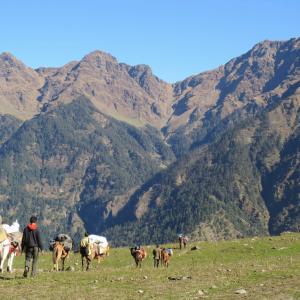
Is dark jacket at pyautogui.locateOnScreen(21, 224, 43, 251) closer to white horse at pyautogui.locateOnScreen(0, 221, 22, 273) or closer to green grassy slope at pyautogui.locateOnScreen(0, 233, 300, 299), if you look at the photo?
green grassy slope at pyautogui.locateOnScreen(0, 233, 300, 299)

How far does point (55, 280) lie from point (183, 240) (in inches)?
1437

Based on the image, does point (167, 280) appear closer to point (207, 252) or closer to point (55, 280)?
point (55, 280)

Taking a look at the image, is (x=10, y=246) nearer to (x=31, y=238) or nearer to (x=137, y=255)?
(x=31, y=238)

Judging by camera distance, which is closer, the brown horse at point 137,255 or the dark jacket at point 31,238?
the dark jacket at point 31,238

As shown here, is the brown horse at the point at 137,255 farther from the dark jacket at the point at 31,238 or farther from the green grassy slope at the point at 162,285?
the dark jacket at the point at 31,238

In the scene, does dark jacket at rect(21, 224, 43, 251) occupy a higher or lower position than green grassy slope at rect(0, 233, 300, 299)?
higher

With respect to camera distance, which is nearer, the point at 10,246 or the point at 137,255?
the point at 10,246

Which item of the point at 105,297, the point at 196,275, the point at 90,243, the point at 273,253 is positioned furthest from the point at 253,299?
the point at 273,253

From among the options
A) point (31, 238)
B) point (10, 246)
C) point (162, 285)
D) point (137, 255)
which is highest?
point (137, 255)

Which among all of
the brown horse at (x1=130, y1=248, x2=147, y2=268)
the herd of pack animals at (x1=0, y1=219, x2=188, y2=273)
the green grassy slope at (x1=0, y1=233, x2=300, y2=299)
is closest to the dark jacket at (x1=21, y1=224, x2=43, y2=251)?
the green grassy slope at (x1=0, y1=233, x2=300, y2=299)

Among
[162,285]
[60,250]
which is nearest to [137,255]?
[60,250]

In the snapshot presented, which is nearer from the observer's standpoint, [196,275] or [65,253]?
[196,275]

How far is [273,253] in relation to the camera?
54.8m

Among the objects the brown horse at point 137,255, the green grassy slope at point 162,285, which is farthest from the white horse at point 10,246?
the brown horse at point 137,255
